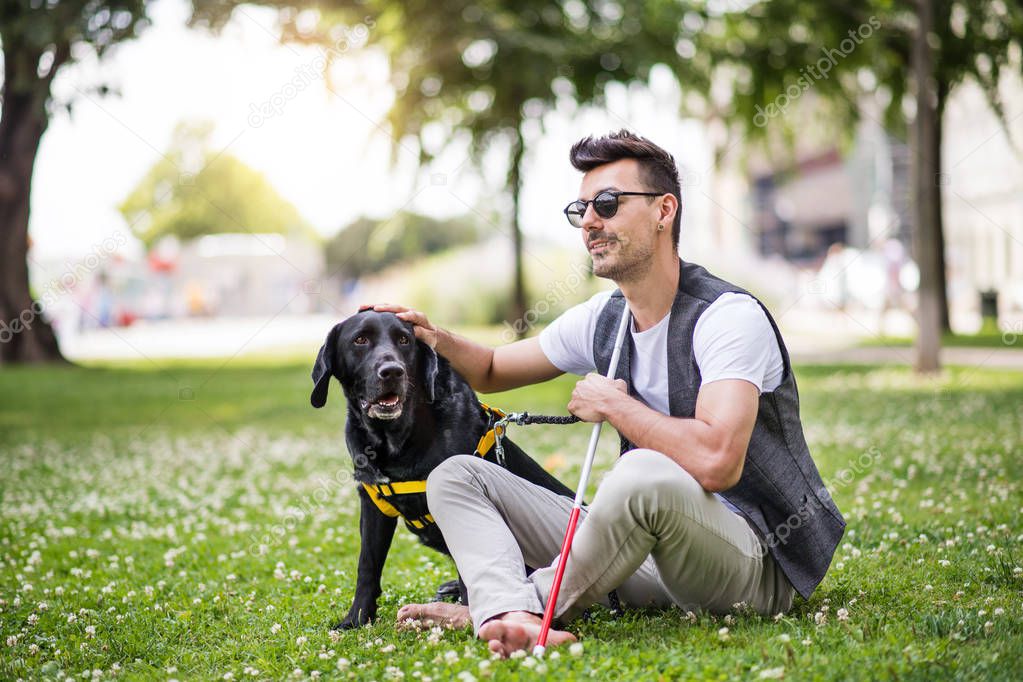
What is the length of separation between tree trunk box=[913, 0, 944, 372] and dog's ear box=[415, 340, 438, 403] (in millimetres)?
9827

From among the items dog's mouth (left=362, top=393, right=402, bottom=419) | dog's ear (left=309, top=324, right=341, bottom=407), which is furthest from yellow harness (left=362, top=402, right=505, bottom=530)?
dog's ear (left=309, top=324, right=341, bottom=407)

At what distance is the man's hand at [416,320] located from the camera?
14.1 feet

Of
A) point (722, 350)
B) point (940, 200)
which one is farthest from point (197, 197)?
point (722, 350)

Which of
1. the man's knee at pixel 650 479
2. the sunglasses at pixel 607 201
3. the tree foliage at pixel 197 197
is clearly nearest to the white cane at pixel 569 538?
the man's knee at pixel 650 479

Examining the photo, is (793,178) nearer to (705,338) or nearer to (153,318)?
(705,338)

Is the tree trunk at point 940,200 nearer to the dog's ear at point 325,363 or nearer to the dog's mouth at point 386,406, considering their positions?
the dog's ear at point 325,363

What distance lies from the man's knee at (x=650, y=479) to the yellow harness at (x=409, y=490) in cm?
87

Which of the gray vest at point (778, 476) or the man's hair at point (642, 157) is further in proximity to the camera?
the man's hair at point (642, 157)

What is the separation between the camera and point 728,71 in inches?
631

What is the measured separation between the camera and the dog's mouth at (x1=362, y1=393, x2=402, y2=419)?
13.3 feet

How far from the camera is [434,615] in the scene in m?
3.93

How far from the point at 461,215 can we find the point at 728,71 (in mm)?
34890

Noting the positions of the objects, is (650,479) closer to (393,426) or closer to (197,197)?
(393,426)

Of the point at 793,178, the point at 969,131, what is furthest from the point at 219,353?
the point at 969,131
